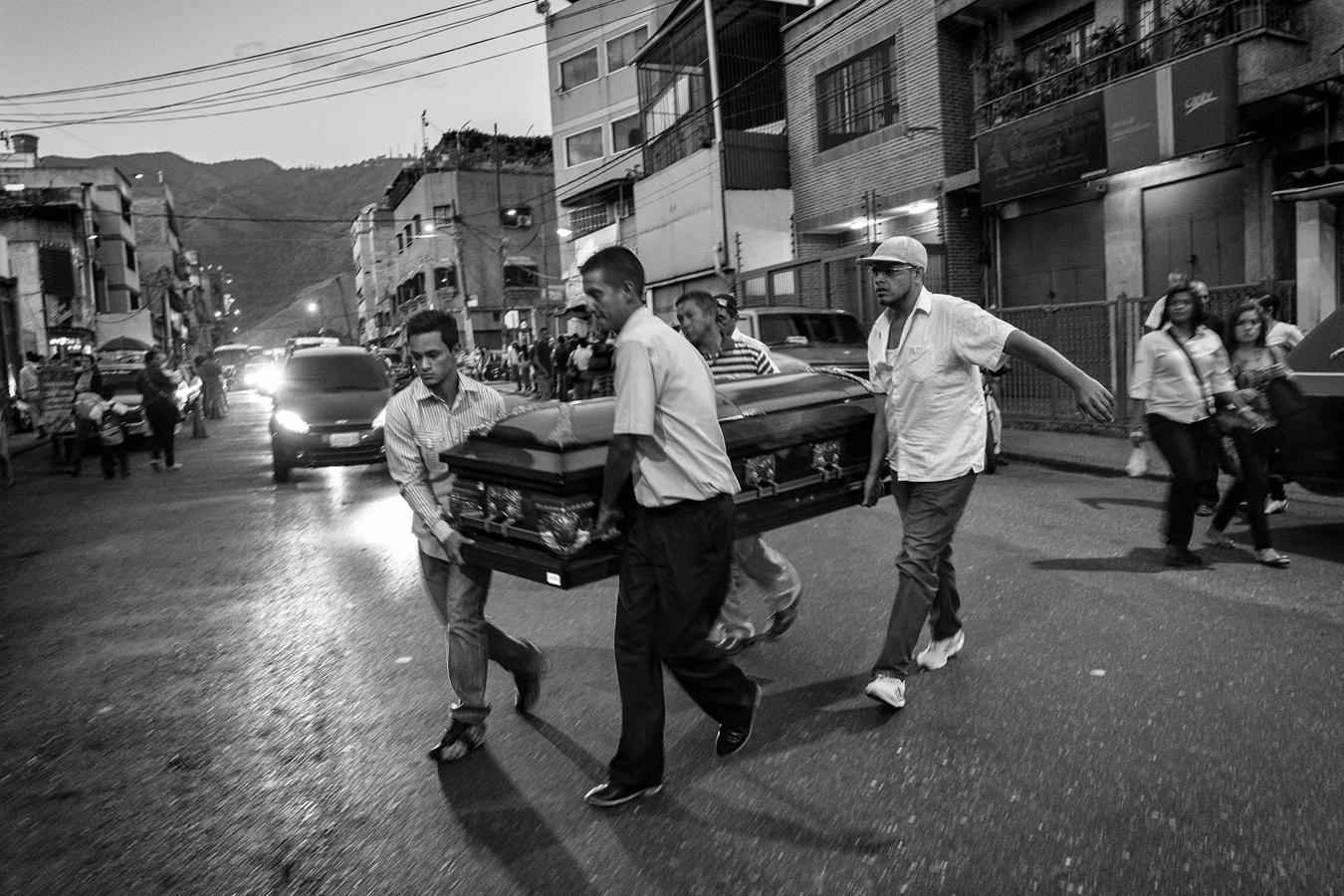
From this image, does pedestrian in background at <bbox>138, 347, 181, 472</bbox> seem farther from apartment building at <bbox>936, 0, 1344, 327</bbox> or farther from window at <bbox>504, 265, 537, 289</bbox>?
window at <bbox>504, 265, 537, 289</bbox>

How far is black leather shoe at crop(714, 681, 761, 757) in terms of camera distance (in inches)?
144

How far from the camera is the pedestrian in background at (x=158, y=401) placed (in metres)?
14.4

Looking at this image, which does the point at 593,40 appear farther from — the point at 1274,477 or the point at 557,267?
the point at 1274,477

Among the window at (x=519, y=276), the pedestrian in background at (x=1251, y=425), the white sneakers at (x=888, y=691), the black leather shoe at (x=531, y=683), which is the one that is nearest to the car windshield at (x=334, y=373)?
the black leather shoe at (x=531, y=683)

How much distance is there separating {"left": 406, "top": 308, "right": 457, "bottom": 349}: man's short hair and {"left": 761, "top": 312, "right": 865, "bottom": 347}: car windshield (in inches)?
399

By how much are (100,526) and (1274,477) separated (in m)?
10.9

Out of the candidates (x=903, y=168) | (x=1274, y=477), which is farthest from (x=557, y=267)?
(x=1274, y=477)

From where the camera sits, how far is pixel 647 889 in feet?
9.31

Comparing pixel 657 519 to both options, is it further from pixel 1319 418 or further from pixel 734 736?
pixel 1319 418

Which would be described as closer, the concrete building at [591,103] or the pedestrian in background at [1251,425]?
the pedestrian in background at [1251,425]

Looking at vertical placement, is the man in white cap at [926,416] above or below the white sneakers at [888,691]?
above

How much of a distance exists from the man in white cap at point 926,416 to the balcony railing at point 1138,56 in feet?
37.1

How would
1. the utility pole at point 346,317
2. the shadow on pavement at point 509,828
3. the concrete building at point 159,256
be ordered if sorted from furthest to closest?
the utility pole at point 346,317 → the concrete building at point 159,256 → the shadow on pavement at point 509,828

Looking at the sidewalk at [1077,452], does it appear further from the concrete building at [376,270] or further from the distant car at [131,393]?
the concrete building at [376,270]
